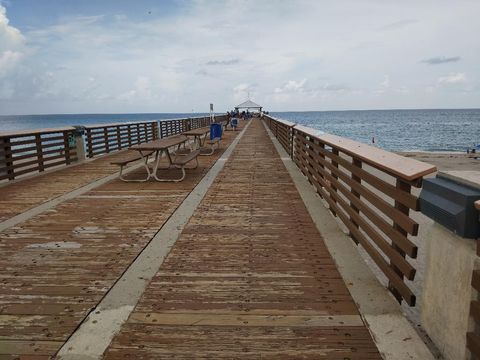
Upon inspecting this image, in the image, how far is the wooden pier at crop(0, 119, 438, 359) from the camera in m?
2.72

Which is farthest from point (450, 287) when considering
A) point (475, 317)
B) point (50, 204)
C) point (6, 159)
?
point (6, 159)

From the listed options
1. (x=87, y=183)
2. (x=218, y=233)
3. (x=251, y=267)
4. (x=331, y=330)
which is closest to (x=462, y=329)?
(x=331, y=330)

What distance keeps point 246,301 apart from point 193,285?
0.56 m

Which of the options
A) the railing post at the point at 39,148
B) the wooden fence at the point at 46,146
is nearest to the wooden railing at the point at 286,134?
the wooden fence at the point at 46,146

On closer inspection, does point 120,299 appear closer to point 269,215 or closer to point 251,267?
point 251,267

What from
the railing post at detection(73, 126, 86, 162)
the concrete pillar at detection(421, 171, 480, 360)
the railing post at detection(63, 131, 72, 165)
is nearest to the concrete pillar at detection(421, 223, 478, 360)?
the concrete pillar at detection(421, 171, 480, 360)

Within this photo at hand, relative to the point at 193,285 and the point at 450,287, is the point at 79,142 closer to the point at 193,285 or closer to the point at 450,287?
the point at 193,285

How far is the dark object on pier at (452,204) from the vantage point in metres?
2.16

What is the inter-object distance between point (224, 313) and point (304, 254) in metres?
1.52

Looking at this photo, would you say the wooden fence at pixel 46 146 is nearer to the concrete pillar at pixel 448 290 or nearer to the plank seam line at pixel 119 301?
the plank seam line at pixel 119 301

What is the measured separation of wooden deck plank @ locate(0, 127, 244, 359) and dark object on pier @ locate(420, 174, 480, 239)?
2591 millimetres

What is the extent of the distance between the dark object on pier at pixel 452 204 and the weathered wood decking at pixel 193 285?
0.97 meters

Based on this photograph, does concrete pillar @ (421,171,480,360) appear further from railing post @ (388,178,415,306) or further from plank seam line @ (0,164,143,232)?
plank seam line @ (0,164,143,232)

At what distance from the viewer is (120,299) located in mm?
3361
